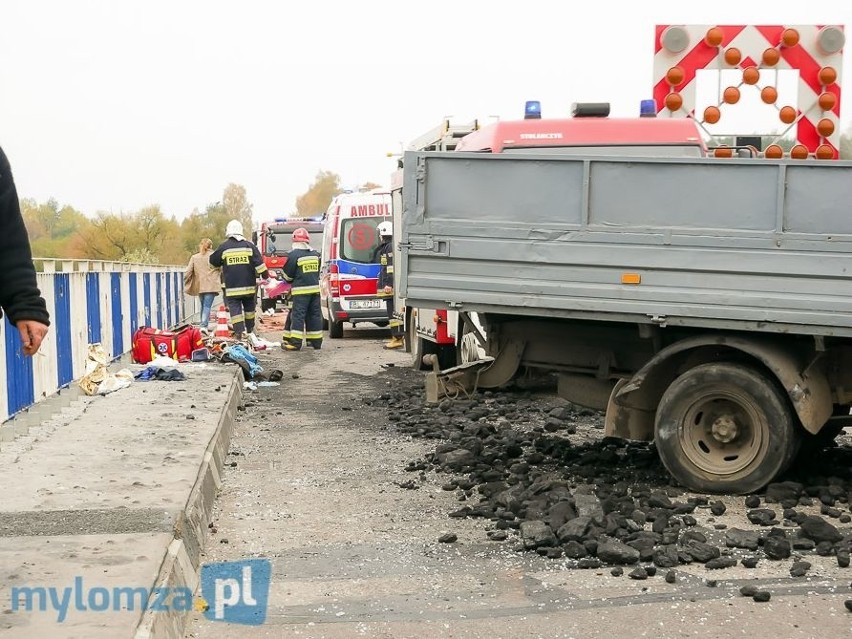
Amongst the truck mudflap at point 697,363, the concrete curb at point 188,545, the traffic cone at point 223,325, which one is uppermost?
the truck mudflap at point 697,363

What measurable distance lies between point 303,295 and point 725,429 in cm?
1189

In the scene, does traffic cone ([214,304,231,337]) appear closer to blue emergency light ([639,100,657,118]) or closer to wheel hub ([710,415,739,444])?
blue emergency light ([639,100,657,118])

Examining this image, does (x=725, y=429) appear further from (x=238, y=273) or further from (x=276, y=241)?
(x=276, y=241)

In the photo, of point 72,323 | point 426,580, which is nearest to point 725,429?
point 426,580

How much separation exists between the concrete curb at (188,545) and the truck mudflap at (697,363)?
2.67 m

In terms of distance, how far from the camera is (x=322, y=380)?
1482cm

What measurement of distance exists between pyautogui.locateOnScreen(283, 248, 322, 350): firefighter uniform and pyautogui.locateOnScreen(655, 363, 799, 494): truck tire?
11.6 metres

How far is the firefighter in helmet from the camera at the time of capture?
19.3m

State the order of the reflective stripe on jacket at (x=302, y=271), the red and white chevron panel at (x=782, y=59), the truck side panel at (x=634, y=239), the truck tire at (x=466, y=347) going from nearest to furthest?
1. the truck side panel at (x=634, y=239)
2. the red and white chevron panel at (x=782, y=59)
3. the truck tire at (x=466, y=347)
4. the reflective stripe on jacket at (x=302, y=271)

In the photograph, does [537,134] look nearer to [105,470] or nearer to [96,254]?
[105,470]

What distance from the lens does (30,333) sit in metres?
4.62

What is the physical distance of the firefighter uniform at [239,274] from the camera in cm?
1798

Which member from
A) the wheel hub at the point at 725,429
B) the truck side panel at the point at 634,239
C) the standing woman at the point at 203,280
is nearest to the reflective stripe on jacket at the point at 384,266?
the standing woman at the point at 203,280

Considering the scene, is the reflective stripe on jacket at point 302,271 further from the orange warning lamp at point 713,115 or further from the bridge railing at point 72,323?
the orange warning lamp at point 713,115
